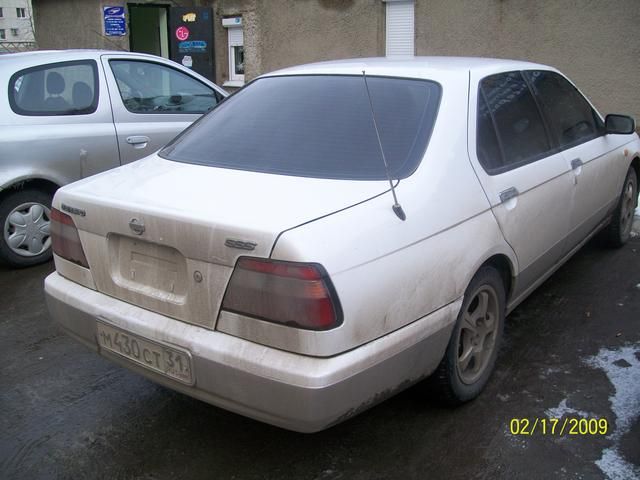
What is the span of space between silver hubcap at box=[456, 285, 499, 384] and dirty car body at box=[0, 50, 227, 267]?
3.61m

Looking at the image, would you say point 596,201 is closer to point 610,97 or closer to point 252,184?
point 252,184

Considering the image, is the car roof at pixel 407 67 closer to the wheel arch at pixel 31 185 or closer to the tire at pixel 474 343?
the tire at pixel 474 343

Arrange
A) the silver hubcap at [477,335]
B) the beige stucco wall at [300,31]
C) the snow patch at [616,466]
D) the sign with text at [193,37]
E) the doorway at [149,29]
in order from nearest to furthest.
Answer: the snow patch at [616,466], the silver hubcap at [477,335], the beige stucco wall at [300,31], the sign with text at [193,37], the doorway at [149,29]

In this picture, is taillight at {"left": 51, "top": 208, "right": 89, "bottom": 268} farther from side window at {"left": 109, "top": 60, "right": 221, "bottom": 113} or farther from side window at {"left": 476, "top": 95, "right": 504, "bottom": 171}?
side window at {"left": 109, "top": 60, "right": 221, "bottom": 113}

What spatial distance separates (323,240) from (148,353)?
881mm

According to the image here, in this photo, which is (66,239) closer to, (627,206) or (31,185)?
(31,185)

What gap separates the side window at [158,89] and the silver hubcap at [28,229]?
1.20 m

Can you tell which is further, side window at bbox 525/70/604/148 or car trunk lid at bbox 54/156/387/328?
side window at bbox 525/70/604/148

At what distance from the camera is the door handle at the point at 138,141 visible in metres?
5.76

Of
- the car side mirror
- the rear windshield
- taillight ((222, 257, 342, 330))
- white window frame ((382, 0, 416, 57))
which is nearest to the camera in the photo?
taillight ((222, 257, 342, 330))

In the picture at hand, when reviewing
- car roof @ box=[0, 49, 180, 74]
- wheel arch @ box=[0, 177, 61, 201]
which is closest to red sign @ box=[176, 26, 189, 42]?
car roof @ box=[0, 49, 180, 74]

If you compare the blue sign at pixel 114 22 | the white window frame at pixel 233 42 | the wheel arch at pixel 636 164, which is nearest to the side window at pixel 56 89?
the wheel arch at pixel 636 164

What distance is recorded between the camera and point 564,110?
4.42 m
